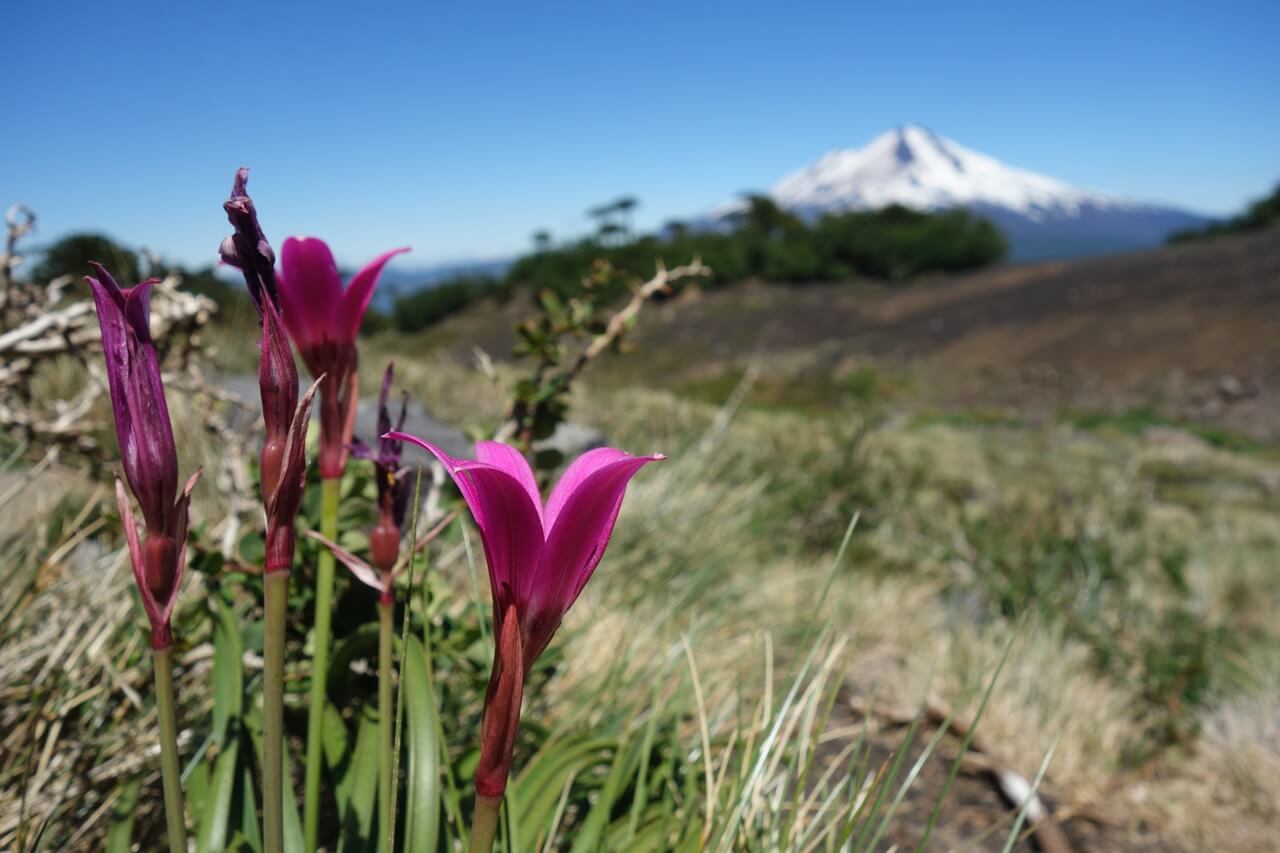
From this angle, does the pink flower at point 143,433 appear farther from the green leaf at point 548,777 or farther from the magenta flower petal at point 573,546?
the green leaf at point 548,777

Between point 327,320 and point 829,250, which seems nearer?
point 327,320

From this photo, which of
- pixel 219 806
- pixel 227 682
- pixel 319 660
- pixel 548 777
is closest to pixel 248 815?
pixel 219 806

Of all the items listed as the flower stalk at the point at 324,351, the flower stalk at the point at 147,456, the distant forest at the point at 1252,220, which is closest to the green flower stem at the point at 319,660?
the flower stalk at the point at 324,351

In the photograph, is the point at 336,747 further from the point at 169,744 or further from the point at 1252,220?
the point at 1252,220

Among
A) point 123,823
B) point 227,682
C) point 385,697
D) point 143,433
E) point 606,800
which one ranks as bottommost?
point 606,800

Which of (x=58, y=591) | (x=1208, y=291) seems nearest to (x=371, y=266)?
(x=58, y=591)

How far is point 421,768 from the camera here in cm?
109

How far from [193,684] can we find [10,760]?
0.34m

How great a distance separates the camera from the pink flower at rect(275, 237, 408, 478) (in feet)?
3.26

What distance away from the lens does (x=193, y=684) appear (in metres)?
1.69

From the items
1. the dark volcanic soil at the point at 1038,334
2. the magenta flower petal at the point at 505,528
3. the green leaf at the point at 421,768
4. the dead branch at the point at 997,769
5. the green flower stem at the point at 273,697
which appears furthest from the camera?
the dark volcanic soil at the point at 1038,334

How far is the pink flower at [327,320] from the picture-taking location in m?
0.99

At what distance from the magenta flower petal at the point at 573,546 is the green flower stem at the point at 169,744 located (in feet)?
1.01

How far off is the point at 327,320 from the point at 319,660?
38 centimetres
